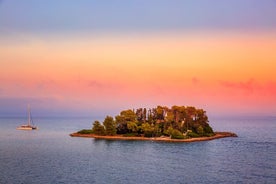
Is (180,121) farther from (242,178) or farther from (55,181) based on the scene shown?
(55,181)

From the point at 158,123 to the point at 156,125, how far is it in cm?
196

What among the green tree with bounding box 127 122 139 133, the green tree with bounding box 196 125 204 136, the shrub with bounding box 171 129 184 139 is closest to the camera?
the shrub with bounding box 171 129 184 139

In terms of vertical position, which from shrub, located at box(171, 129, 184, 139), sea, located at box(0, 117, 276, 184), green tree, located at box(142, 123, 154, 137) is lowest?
sea, located at box(0, 117, 276, 184)

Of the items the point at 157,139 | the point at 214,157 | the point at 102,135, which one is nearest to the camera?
the point at 214,157

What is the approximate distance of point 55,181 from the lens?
3322 cm

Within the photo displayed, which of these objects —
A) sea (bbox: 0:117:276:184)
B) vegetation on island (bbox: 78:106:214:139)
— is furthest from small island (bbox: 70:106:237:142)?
sea (bbox: 0:117:276:184)

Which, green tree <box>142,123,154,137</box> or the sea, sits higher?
green tree <box>142,123,154,137</box>

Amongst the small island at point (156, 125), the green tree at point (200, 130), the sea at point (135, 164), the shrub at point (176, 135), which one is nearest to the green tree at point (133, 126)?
the small island at point (156, 125)

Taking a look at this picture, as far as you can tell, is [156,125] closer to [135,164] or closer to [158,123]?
[158,123]

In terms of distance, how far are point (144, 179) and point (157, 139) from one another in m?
37.1

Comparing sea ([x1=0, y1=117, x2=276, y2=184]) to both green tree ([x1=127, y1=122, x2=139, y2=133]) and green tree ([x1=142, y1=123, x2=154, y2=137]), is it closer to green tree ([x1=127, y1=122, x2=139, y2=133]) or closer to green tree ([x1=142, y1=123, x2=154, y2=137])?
green tree ([x1=142, y1=123, x2=154, y2=137])

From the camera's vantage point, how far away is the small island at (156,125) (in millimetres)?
74312

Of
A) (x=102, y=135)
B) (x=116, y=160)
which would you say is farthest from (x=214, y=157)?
(x=102, y=135)

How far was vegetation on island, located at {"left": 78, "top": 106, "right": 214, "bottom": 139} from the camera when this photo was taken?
75375 mm
